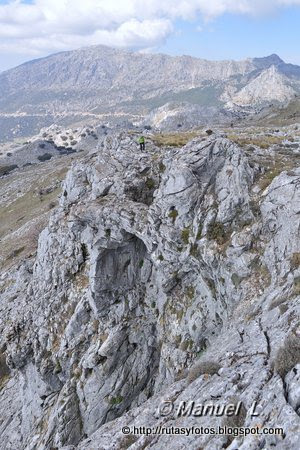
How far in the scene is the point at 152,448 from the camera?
15938 mm

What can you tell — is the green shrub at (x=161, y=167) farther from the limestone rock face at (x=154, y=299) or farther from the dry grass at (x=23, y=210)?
the dry grass at (x=23, y=210)

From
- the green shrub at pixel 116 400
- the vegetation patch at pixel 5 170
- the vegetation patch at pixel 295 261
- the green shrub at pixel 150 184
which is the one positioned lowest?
the green shrub at pixel 116 400

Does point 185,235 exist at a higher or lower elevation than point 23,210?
higher

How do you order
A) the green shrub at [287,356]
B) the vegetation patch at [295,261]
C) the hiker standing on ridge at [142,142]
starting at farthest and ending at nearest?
the hiker standing on ridge at [142,142] < the vegetation patch at [295,261] < the green shrub at [287,356]

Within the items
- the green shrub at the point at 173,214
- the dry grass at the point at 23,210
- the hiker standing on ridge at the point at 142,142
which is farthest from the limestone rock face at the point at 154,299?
the dry grass at the point at 23,210

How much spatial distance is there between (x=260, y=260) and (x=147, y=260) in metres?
12.4

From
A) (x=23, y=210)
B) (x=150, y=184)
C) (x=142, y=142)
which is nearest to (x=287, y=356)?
(x=150, y=184)

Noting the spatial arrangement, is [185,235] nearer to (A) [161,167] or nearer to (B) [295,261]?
(A) [161,167]

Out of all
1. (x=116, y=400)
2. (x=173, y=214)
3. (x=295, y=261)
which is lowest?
(x=116, y=400)

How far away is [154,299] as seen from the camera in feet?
109

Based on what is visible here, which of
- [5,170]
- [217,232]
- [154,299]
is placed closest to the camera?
[217,232]

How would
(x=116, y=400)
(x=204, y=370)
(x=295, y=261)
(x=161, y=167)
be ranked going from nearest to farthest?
1. (x=204, y=370)
2. (x=295, y=261)
3. (x=116, y=400)
4. (x=161, y=167)

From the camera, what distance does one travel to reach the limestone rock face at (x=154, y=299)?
1761 centimetres

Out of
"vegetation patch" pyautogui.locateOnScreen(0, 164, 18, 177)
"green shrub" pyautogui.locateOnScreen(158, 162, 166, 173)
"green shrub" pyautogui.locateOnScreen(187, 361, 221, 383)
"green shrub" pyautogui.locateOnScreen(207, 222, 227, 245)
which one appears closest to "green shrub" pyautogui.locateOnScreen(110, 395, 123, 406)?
"green shrub" pyautogui.locateOnScreen(187, 361, 221, 383)
